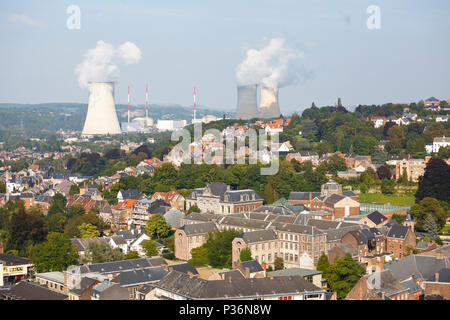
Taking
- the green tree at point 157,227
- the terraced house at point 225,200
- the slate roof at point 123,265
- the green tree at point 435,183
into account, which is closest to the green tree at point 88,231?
the green tree at point 157,227

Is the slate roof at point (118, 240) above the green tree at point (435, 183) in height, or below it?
below

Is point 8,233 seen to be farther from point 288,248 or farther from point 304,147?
point 304,147

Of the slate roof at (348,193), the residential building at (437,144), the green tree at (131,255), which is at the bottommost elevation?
the green tree at (131,255)

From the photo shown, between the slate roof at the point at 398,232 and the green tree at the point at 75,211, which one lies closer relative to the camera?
the slate roof at the point at 398,232

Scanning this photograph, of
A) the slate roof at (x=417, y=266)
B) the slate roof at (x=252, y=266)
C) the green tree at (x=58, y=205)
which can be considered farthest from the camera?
the green tree at (x=58, y=205)

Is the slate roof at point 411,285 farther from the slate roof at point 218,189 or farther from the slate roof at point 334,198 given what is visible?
the slate roof at point 218,189

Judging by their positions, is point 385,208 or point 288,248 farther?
point 385,208
